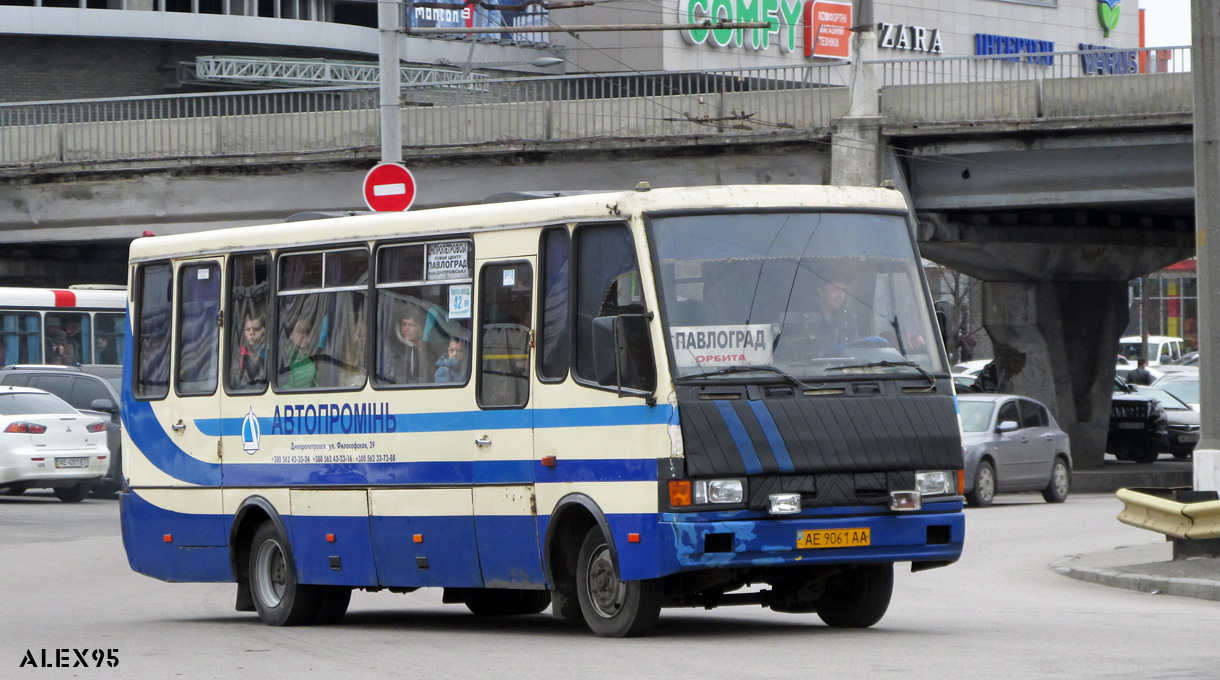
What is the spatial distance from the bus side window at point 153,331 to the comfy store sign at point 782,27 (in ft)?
166

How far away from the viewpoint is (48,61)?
61.6 m

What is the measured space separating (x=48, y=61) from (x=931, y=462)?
2207 inches

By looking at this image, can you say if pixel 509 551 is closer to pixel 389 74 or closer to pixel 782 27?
pixel 389 74

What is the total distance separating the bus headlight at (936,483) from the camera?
10.3 meters

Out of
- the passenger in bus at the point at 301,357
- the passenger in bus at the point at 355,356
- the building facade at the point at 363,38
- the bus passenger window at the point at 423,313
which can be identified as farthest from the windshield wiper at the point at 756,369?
the building facade at the point at 363,38

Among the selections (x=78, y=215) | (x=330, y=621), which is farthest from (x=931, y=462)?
(x=78, y=215)

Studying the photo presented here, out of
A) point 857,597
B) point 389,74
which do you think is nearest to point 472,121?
point 389,74

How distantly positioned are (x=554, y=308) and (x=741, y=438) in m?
1.50

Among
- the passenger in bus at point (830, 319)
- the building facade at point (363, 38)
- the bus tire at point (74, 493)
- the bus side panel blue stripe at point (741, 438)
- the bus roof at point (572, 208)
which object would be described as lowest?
the bus tire at point (74, 493)

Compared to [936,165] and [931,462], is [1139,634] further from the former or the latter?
[936,165]

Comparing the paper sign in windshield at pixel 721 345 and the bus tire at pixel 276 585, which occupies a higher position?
the paper sign in windshield at pixel 721 345

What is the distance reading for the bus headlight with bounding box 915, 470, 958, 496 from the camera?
33.8ft

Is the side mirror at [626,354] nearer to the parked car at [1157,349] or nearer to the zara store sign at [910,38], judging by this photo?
the zara store sign at [910,38]

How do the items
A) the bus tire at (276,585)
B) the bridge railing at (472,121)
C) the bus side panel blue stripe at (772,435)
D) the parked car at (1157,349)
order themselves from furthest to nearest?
the parked car at (1157,349)
the bridge railing at (472,121)
the bus tire at (276,585)
the bus side panel blue stripe at (772,435)
